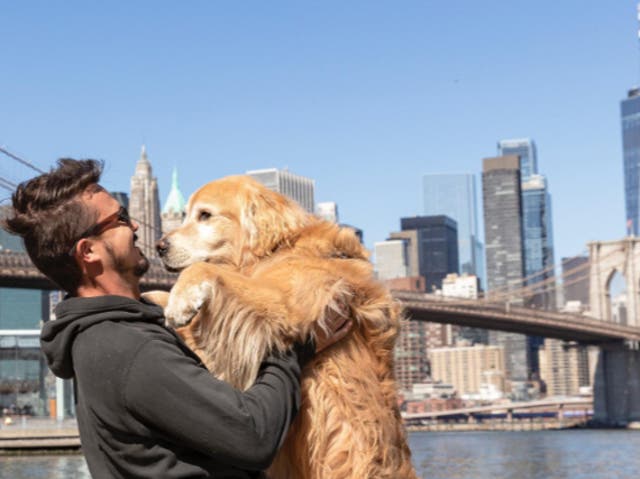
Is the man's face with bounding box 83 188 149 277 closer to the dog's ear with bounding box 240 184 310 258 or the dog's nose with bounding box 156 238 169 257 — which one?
the dog's ear with bounding box 240 184 310 258

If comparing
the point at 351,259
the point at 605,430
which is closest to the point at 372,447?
the point at 351,259

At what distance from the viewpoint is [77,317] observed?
6.21 feet

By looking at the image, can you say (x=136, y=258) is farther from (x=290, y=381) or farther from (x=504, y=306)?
(x=504, y=306)

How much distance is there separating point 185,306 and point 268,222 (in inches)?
25.5

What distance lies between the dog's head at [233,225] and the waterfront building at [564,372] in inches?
5672

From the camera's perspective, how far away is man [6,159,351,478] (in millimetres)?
1800

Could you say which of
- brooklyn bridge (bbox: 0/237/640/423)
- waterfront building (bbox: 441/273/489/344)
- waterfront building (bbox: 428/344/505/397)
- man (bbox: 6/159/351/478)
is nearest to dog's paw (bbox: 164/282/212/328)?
man (bbox: 6/159/351/478)

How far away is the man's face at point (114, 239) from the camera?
77.1 inches

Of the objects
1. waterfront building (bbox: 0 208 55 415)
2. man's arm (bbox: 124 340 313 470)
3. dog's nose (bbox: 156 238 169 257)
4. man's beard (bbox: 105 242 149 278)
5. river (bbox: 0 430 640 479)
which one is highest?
dog's nose (bbox: 156 238 169 257)

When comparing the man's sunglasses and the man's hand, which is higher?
the man's sunglasses

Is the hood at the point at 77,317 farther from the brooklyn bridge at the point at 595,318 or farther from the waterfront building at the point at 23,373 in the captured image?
the waterfront building at the point at 23,373

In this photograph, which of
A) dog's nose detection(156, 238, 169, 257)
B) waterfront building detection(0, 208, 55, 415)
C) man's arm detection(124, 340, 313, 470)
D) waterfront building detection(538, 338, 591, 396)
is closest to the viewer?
man's arm detection(124, 340, 313, 470)

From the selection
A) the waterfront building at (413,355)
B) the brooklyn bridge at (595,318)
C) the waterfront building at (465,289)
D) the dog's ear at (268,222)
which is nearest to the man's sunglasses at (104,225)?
the dog's ear at (268,222)

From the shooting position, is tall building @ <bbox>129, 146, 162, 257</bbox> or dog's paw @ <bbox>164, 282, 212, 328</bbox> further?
tall building @ <bbox>129, 146, 162, 257</bbox>
